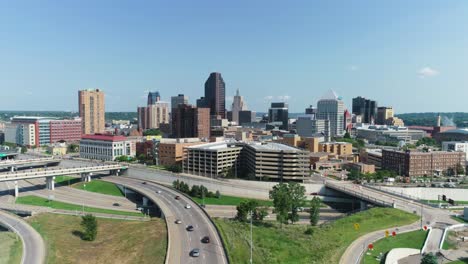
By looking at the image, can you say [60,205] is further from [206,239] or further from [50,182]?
[206,239]

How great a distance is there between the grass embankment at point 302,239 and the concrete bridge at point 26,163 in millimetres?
121206

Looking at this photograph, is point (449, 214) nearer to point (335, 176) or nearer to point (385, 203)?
point (385, 203)

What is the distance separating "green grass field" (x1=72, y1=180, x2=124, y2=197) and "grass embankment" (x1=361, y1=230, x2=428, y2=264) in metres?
78.3

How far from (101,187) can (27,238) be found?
190ft

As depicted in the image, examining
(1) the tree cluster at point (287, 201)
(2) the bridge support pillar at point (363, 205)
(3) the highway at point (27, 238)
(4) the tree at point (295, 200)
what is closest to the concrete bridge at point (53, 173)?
(3) the highway at point (27, 238)

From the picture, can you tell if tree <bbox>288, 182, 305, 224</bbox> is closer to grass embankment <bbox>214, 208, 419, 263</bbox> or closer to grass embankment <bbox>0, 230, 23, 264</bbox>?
grass embankment <bbox>214, 208, 419, 263</bbox>

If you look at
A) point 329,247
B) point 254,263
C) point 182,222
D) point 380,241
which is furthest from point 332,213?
point 254,263

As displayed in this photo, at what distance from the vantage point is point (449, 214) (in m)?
85.8

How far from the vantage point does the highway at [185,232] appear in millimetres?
47125

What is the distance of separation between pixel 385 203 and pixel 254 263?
2359 inches

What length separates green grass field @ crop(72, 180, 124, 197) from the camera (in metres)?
114

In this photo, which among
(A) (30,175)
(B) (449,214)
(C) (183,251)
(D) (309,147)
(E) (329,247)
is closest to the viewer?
(C) (183,251)

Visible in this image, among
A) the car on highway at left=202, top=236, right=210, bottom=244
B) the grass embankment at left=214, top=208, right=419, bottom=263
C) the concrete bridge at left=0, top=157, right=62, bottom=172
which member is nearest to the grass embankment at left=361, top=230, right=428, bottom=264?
the grass embankment at left=214, top=208, right=419, bottom=263

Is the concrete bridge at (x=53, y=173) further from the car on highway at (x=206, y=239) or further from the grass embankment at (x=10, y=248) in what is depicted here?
the car on highway at (x=206, y=239)
